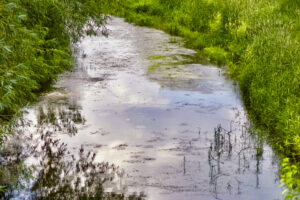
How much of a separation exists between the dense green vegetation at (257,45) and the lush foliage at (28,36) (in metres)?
2.09

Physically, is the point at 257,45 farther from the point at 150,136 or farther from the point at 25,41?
the point at 25,41

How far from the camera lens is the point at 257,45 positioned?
14406mm

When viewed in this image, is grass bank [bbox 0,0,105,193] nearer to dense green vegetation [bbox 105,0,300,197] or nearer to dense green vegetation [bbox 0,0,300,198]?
dense green vegetation [bbox 0,0,300,198]

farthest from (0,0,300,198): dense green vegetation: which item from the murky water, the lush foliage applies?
the murky water

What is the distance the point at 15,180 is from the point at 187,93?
641 cm

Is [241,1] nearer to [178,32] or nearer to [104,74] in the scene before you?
[178,32]

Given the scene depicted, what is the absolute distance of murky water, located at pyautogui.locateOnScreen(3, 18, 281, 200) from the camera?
8.23 metres

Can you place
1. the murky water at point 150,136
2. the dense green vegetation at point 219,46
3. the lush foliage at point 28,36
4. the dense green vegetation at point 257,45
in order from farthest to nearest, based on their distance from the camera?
the dense green vegetation at point 257,45
the murky water at point 150,136
the dense green vegetation at point 219,46
the lush foliage at point 28,36

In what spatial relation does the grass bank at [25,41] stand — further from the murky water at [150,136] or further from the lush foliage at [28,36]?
the murky water at [150,136]

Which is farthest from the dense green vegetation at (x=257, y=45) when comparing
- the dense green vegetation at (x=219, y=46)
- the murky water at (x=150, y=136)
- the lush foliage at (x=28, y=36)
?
the lush foliage at (x=28, y=36)

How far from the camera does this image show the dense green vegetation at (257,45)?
1037 cm

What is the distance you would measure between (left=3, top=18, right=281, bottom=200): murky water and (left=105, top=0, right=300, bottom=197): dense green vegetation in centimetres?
49

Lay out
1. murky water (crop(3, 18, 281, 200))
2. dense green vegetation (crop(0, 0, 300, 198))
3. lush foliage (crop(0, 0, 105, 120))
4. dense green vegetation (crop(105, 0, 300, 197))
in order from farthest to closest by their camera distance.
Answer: dense green vegetation (crop(105, 0, 300, 197)), murky water (crop(3, 18, 281, 200)), dense green vegetation (crop(0, 0, 300, 198)), lush foliage (crop(0, 0, 105, 120))

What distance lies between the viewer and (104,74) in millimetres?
15484
